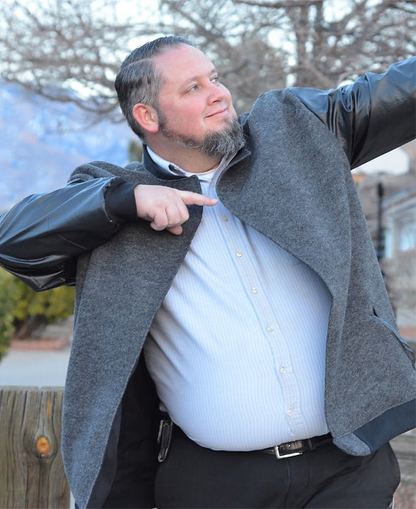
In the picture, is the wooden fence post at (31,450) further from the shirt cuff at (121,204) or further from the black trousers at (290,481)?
the shirt cuff at (121,204)

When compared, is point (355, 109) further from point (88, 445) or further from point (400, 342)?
point (88, 445)

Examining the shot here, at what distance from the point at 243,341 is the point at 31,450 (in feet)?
3.38

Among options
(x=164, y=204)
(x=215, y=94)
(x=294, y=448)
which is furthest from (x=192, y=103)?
(x=294, y=448)

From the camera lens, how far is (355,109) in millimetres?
2131

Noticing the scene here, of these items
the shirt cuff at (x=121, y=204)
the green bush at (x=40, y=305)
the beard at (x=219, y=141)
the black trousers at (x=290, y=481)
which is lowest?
the green bush at (x=40, y=305)

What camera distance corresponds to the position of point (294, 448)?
2.08m

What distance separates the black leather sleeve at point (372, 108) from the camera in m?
2.12

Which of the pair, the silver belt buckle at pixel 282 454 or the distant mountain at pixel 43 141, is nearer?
the silver belt buckle at pixel 282 454

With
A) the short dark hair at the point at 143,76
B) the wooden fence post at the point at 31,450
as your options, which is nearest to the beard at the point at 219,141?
the short dark hair at the point at 143,76

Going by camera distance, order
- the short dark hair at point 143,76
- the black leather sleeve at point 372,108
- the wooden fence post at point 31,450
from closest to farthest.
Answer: the black leather sleeve at point 372,108
the short dark hair at point 143,76
the wooden fence post at point 31,450

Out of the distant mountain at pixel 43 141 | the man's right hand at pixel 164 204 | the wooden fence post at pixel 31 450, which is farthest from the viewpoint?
the distant mountain at pixel 43 141

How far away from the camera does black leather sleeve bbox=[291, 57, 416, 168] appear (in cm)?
212

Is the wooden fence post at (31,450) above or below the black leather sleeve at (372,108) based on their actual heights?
below

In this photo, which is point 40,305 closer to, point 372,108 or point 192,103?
point 192,103
